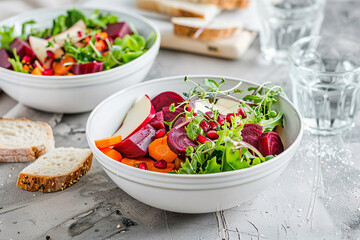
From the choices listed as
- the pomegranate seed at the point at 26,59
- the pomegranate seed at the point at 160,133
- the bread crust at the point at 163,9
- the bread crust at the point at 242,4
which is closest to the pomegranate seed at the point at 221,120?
the pomegranate seed at the point at 160,133

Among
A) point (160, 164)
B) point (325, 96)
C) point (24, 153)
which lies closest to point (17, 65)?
point (24, 153)

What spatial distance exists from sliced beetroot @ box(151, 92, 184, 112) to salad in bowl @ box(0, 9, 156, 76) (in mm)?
512

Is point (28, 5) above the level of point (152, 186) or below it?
below

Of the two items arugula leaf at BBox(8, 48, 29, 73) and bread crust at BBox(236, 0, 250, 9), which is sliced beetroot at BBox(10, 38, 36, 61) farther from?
bread crust at BBox(236, 0, 250, 9)

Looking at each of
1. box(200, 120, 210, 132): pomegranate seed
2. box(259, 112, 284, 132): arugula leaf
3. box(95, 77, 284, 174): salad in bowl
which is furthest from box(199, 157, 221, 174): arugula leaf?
box(259, 112, 284, 132): arugula leaf

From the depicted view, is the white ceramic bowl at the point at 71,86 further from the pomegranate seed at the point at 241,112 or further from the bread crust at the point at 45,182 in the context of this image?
the pomegranate seed at the point at 241,112

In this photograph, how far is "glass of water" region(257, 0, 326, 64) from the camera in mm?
3334

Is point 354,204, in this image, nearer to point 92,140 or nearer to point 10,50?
point 92,140

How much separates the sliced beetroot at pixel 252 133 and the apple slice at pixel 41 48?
136 centimetres

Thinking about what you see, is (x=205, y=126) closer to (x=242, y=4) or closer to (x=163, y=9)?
(x=163, y=9)

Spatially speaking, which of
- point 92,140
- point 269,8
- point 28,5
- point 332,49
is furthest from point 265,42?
point 28,5

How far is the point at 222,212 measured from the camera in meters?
1.97

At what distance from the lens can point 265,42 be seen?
11.2 feet

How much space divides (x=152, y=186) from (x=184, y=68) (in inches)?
64.8
